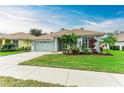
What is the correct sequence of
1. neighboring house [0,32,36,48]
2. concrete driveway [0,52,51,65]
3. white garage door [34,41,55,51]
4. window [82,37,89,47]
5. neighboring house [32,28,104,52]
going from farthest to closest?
neighboring house [0,32,36,48], white garage door [34,41,55,51], window [82,37,89,47], neighboring house [32,28,104,52], concrete driveway [0,52,51,65]

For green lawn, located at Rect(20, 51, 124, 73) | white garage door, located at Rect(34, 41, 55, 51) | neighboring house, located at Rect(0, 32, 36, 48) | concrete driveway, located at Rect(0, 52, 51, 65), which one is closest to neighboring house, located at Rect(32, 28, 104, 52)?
white garage door, located at Rect(34, 41, 55, 51)

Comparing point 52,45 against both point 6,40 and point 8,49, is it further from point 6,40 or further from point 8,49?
point 6,40

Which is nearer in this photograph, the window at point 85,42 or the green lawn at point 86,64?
the green lawn at point 86,64

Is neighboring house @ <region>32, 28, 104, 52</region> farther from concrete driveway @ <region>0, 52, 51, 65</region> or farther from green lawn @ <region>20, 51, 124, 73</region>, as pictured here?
green lawn @ <region>20, 51, 124, 73</region>

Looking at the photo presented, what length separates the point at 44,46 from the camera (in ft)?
89.1

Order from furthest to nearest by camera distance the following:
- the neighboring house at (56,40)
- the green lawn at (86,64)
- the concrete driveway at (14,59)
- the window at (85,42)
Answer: the window at (85,42)
the neighboring house at (56,40)
the concrete driveway at (14,59)
the green lawn at (86,64)

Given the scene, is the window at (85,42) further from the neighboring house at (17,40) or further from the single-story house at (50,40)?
the neighboring house at (17,40)

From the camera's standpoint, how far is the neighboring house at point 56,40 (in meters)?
22.0

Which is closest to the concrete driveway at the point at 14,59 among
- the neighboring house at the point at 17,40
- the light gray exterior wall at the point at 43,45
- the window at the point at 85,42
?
the window at the point at 85,42

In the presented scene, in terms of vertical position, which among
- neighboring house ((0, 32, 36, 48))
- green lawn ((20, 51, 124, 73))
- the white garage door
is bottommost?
green lawn ((20, 51, 124, 73))

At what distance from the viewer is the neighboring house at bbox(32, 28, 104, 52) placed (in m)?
22.0

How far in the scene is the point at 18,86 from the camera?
595 centimetres
